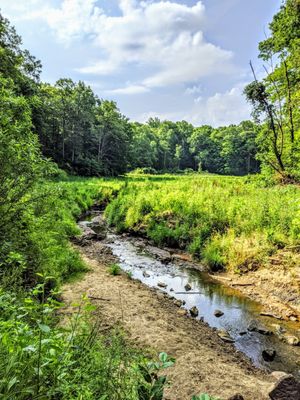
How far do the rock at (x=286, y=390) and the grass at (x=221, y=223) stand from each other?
421 cm

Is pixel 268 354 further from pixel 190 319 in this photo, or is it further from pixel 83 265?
pixel 83 265

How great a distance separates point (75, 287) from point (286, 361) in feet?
14.8

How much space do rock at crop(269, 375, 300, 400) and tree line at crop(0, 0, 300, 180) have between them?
4758 millimetres

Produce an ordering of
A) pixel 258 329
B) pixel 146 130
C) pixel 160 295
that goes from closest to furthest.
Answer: pixel 258 329 < pixel 160 295 < pixel 146 130

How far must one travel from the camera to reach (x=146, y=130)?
86.0 m

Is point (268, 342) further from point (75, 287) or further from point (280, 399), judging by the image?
point (75, 287)

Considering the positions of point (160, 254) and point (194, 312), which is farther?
point (160, 254)

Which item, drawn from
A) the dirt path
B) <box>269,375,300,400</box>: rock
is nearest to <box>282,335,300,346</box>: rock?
the dirt path

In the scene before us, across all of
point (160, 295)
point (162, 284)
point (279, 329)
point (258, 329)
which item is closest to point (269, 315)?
point (279, 329)

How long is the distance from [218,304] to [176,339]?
299cm

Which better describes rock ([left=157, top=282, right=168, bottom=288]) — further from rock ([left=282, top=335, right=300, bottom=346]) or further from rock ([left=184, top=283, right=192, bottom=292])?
rock ([left=282, top=335, right=300, bottom=346])

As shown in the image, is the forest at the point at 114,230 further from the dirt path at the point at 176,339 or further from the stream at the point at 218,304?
the stream at the point at 218,304

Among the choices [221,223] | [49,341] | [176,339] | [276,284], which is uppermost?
[49,341]

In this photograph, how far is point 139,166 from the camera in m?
71.8
